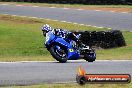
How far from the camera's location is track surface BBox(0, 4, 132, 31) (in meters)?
28.1

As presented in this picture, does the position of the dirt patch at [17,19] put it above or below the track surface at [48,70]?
below

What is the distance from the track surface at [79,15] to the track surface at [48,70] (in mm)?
12707

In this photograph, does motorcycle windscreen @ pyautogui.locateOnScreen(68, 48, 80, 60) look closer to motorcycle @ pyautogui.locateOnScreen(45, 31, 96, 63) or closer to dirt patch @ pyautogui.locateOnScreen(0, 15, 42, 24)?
motorcycle @ pyautogui.locateOnScreen(45, 31, 96, 63)

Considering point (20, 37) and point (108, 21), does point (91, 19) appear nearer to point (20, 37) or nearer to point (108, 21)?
point (108, 21)

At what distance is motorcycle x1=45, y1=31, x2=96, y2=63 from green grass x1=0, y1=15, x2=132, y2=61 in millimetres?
1752

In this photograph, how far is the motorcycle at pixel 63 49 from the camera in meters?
14.4

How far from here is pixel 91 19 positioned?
29438 millimetres

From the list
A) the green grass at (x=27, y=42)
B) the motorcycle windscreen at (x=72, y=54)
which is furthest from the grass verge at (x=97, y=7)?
the motorcycle windscreen at (x=72, y=54)

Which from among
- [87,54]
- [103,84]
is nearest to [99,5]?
[87,54]

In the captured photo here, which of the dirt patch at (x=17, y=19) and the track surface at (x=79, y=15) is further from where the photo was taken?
the track surface at (x=79, y=15)

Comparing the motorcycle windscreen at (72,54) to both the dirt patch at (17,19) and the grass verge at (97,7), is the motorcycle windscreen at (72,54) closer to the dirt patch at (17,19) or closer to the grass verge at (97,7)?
the dirt patch at (17,19)

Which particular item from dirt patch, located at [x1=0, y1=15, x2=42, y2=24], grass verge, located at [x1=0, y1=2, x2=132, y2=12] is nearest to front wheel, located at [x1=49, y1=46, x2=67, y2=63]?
dirt patch, located at [x1=0, y1=15, x2=42, y2=24]

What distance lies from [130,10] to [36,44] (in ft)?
45.1

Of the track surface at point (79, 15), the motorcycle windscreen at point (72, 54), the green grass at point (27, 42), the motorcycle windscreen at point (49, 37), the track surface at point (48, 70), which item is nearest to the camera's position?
the track surface at point (48, 70)
